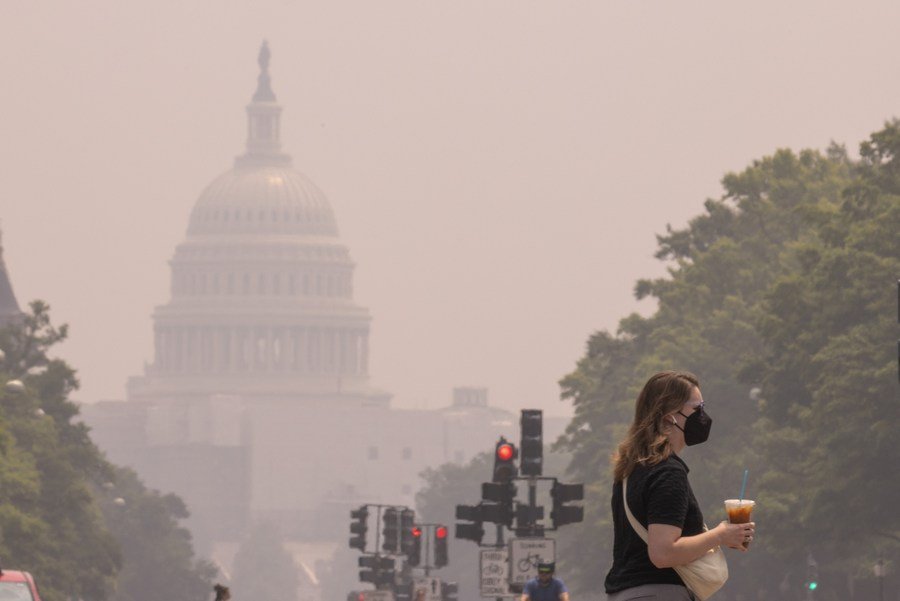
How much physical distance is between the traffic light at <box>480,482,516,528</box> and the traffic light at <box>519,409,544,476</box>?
362 millimetres

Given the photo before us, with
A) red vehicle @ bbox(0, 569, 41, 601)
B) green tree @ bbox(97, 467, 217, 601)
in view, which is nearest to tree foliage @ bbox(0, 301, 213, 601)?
green tree @ bbox(97, 467, 217, 601)

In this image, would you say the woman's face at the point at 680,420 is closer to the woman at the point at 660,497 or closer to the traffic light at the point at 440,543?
the woman at the point at 660,497

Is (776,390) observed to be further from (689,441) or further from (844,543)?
(689,441)

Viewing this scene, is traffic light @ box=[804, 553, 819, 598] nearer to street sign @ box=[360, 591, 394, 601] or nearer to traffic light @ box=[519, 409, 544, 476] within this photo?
street sign @ box=[360, 591, 394, 601]

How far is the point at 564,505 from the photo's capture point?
34312 mm

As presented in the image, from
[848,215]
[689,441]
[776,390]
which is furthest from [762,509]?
[689,441]

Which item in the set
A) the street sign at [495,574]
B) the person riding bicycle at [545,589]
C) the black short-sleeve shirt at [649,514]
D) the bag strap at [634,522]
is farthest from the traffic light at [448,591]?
the bag strap at [634,522]

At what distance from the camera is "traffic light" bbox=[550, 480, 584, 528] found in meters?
34.3

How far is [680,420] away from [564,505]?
2140 centimetres

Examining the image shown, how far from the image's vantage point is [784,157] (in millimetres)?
83812

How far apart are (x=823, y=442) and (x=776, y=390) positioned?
474 cm

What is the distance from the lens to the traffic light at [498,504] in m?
35.0

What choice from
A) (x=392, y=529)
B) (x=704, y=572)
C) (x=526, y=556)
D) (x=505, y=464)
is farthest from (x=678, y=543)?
(x=392, y=529)

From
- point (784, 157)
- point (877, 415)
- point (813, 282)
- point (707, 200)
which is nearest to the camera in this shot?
point (877, 415)
